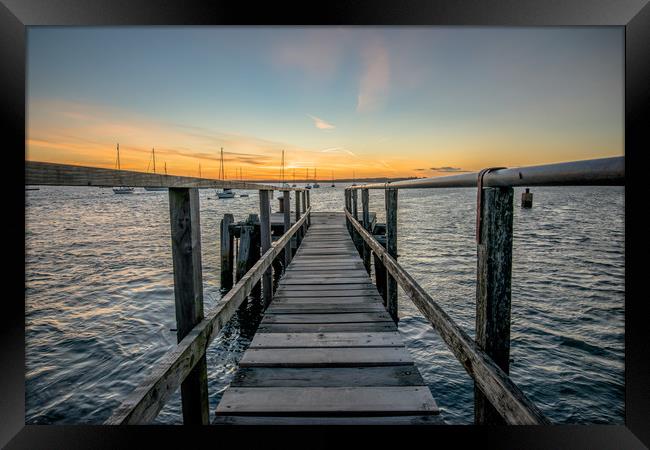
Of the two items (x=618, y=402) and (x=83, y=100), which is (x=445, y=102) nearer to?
(x=618, y=402)

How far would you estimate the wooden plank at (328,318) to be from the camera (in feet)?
11.1

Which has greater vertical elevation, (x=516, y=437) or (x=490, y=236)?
(x=490, y=236)

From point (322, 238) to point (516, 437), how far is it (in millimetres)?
7750

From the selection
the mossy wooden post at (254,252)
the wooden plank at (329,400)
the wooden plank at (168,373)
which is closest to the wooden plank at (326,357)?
the wooden plank at (329,400)

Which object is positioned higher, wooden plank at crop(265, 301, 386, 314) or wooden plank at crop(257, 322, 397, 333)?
wooden plank at crop(265, 301, 386, 314)

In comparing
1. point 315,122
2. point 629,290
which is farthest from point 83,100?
point 629,290

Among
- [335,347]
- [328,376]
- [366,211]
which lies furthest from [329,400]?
[366,211]

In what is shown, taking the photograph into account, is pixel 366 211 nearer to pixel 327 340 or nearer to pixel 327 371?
pixel 327 340

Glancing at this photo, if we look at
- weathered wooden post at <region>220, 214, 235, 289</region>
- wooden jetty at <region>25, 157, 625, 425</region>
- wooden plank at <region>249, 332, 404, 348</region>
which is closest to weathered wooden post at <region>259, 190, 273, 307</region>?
wooden jetty at <region>25, 157, 625, 425</region>

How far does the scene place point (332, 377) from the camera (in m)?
2.31

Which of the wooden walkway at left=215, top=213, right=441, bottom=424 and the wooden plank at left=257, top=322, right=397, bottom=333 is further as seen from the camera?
the wooden plank at left=257, top=322, right=397, bottom=333

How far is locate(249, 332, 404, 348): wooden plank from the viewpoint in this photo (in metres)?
2.80

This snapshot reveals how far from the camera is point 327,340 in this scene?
291 cm

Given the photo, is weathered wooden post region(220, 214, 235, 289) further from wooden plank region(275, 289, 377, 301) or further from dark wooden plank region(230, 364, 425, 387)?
dark wooden plank region(230, 364, 425, 387)
